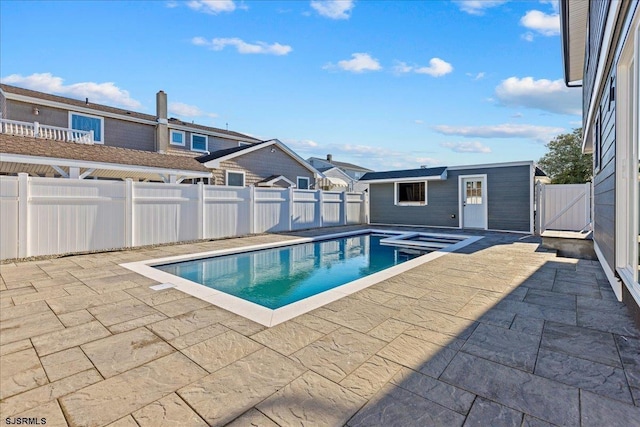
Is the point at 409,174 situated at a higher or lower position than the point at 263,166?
lower

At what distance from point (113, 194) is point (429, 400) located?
26.1ft

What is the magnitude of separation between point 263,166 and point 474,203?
9.82m

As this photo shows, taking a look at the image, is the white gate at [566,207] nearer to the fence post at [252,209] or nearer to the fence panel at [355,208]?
the fence panel at [355,208]

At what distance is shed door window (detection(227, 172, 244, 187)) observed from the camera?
15372mm

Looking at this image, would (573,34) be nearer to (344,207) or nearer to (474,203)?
(474,203)

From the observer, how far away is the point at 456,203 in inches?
519

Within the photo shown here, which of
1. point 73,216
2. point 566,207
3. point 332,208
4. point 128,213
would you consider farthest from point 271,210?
point 566,207

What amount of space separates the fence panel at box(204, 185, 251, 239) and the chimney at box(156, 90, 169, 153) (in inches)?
315

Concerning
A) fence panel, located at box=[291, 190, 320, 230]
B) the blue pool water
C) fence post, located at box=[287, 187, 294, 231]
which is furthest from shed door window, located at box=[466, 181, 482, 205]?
fence post, located at box=[287, 187, 294, 231]

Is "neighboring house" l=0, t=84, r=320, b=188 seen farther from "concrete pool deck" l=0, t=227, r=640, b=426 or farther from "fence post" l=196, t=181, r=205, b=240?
"concrete pool deck" l=0, t=227, r=640, b=426

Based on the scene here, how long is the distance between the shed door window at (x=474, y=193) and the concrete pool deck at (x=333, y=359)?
893 centimetres

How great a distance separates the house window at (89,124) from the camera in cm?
1393

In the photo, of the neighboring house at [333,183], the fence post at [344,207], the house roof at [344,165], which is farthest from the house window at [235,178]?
the house roof at [344,165]

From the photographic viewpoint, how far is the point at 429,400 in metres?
1.91
